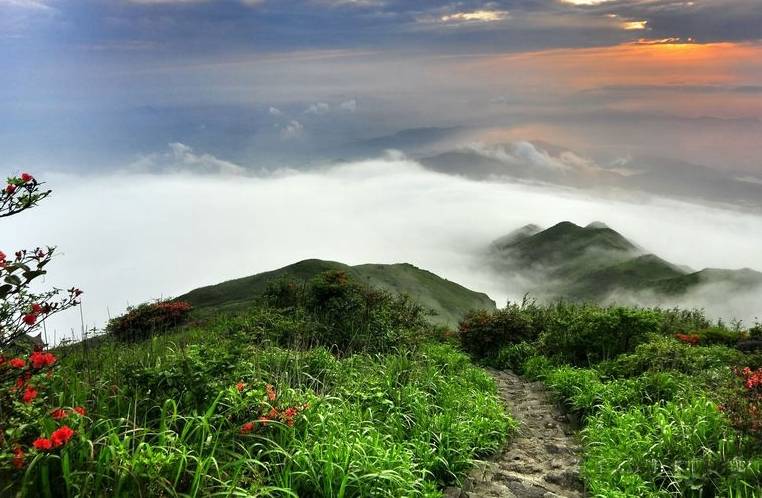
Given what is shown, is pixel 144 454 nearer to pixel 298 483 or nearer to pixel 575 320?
pixel 298 483

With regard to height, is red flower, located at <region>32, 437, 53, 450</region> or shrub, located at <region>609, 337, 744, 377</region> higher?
red flower, located at <region>32, 437, 53, 450</region>

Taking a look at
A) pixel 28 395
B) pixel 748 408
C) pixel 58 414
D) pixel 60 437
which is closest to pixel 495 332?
pixel 748 408

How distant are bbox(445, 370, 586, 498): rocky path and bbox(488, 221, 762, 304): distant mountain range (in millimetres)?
64241

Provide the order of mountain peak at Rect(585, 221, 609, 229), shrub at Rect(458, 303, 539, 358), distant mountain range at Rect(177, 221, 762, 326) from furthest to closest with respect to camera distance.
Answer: mountain peak at Rect(585, 221, 609, 229)
distant mountain range at Rect(177, 221, 762, 326)
shrub at Rect(458, 303, 539, 358)

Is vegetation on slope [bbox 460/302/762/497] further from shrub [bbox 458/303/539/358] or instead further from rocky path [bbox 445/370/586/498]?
rocky path [bbox 445/370/586/498]

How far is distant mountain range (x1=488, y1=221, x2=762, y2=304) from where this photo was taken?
82.2m

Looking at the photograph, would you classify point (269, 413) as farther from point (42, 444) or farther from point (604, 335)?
point (604, 335)

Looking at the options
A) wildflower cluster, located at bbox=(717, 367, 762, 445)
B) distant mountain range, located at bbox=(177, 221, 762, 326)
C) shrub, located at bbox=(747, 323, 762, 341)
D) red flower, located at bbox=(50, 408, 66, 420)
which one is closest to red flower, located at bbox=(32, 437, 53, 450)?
red flower, located at bbox=(50, 408, 66, 420)

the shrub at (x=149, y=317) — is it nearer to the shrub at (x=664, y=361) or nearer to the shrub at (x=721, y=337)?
the shrub at (x=664, y=361)

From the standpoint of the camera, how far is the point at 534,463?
7555 millimetres

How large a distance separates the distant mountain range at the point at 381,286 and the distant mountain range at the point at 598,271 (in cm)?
3750

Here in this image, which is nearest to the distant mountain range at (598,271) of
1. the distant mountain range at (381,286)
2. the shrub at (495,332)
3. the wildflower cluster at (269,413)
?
the distant mountain range at (381,286)

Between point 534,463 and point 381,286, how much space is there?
2209 centimetres

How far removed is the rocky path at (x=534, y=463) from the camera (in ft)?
21.5
